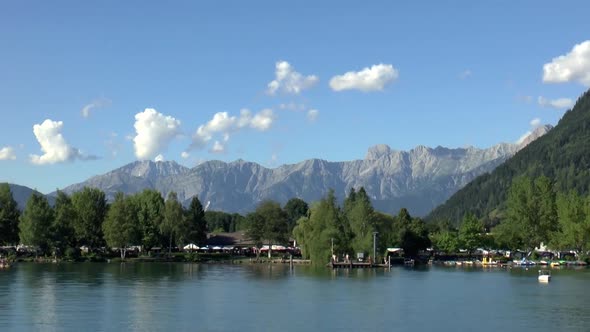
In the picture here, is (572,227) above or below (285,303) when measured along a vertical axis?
above

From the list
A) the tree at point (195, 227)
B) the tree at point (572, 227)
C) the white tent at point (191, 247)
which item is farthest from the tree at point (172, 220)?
the tree at point (572, 227)

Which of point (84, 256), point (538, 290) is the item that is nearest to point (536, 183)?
point (538, 290)

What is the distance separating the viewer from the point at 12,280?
104625 millimetres

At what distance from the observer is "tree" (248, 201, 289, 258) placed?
635 ft

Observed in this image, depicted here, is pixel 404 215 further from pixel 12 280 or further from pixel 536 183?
pixel 12 280

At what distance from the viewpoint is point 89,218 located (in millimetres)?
173375

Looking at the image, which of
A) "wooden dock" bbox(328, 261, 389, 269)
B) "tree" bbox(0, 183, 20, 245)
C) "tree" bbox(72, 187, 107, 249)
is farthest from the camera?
"tree" bbox(72, 187, 107, 249)

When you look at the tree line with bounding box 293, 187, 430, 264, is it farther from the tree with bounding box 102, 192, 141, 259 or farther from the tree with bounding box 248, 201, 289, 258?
the tree with bounding box 102, 192, 141, 259

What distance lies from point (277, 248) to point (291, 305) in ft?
387

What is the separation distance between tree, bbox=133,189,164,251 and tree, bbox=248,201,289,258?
25313 mm

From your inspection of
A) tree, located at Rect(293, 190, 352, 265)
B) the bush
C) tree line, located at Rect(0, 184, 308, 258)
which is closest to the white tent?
tree line, located at Rect(0, 184, 308, 258)

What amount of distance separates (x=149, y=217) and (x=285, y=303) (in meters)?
106

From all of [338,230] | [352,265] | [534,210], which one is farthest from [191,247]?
[534,210]

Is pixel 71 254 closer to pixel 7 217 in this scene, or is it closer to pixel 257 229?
pixel 7 217
